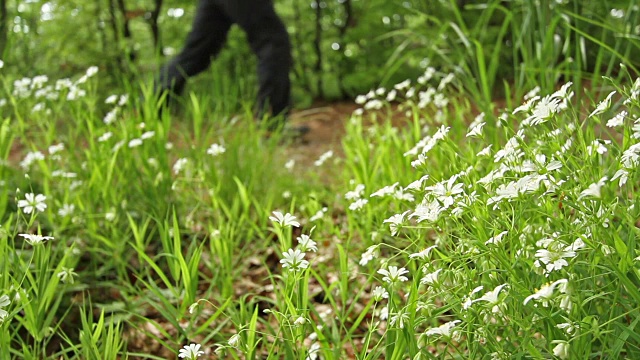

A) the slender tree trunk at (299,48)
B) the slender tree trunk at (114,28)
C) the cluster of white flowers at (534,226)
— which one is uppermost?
the cluster of white flowers at (534,226)

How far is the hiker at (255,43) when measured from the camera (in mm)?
4469

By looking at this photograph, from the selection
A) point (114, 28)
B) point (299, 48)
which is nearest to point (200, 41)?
point (114, 28)

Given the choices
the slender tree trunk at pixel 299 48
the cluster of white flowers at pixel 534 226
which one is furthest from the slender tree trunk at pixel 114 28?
the cluster of white flowers at pixel 534 226

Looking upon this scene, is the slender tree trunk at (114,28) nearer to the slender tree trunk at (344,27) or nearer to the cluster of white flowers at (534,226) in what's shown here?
the slender tree trunk at (344,27)

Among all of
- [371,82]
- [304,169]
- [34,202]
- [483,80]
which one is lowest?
[371,82]

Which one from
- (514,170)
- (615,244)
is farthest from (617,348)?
(514,170)

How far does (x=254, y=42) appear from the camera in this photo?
4.62 m

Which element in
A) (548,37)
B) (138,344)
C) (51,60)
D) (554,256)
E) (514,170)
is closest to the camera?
(554,256)

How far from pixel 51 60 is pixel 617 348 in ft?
17.9

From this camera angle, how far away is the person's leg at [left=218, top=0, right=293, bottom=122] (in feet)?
14.7

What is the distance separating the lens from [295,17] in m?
7.39

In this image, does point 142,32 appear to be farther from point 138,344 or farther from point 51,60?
point 138,344

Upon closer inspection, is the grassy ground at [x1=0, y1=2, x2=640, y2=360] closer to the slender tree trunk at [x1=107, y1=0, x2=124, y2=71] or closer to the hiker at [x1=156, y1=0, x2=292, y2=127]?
the hiker at [x1=156, y1=0, x2=292, y2=127]

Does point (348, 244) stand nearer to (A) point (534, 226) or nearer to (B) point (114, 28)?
(A) point (534, 226)
